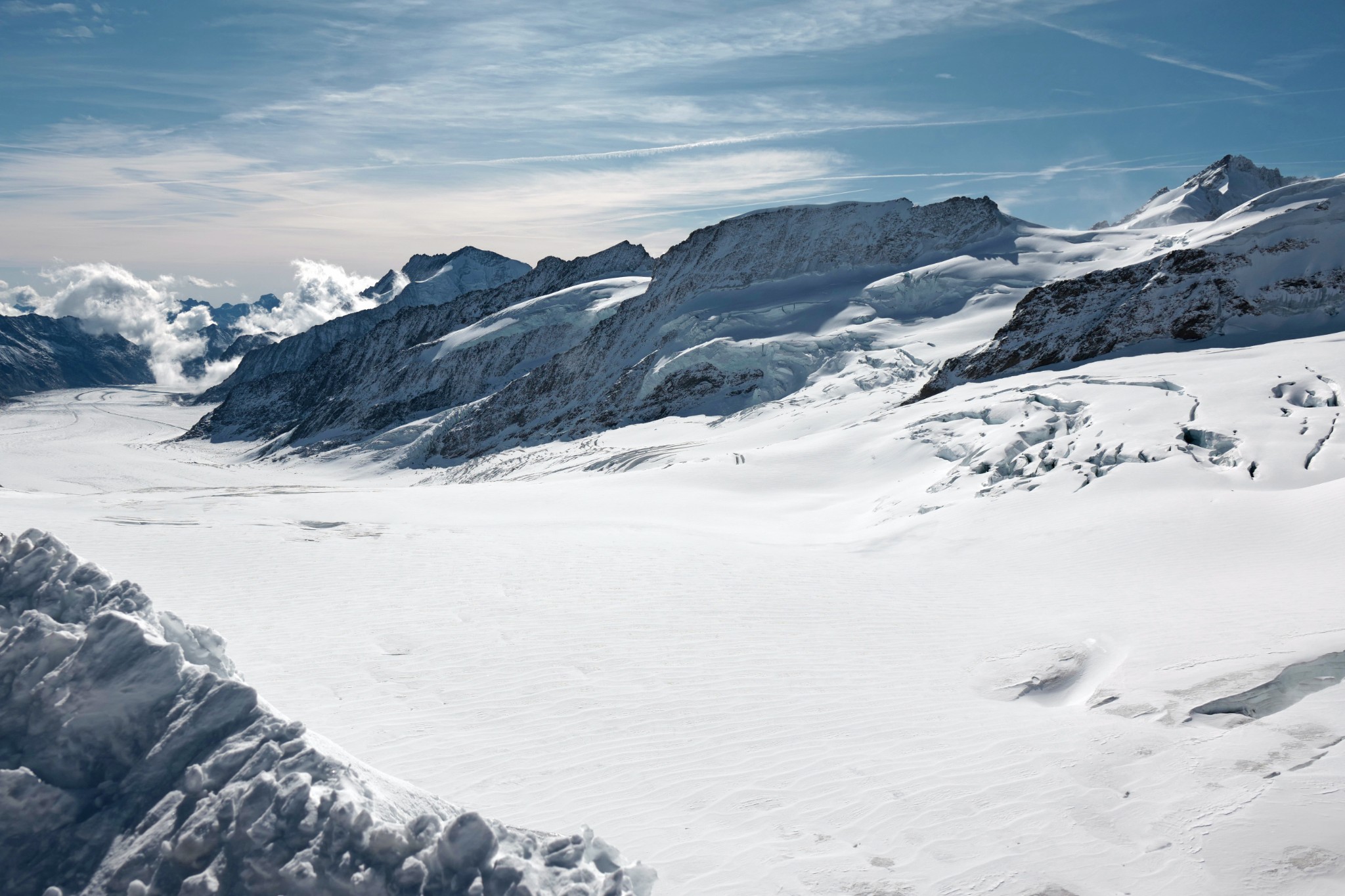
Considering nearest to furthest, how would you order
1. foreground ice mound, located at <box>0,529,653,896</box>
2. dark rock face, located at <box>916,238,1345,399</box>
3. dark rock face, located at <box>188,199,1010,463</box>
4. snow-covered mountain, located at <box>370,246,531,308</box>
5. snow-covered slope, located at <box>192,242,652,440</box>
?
1. foreground ice mound, located at <box>0,529,653,896</box>
2. dark rock face, located at <box>916,238,1345,399</box>
3. dark rock face, located at <box>188,199,1010,463</box>
4. snow-covered slope, located at <box>192,242,652,440</box>
5. snow-covered mountain, located at <box>370,246,531,308</box>

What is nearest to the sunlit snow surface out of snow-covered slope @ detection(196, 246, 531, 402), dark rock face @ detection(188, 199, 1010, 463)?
dark rock face @ detection(188, 199, 1010, 463)

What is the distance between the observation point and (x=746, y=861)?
5.05m

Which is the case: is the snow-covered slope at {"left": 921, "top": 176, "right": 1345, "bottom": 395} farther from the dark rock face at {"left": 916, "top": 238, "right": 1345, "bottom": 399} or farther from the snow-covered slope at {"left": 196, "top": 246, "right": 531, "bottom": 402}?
the snow-covered slope at {"left": 196, "top": 246, "right": 531, "bottom": 402}

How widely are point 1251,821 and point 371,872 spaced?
5408 mm

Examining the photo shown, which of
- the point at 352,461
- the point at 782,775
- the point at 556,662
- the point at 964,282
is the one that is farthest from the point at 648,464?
the point at 352,461

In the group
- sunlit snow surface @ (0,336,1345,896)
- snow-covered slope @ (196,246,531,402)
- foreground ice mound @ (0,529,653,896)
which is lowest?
sunlit snow surface @ (0,336,1345,896)

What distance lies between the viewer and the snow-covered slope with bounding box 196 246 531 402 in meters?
149

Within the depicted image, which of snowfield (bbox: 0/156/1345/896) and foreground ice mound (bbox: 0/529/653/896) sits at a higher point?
foreground ice mound (bbox: 0/529/653/896)

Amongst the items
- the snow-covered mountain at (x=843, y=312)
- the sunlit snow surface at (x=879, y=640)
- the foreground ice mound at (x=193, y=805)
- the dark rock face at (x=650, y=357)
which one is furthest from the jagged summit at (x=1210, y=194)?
the foreground ice mound at (x=193, y=805)

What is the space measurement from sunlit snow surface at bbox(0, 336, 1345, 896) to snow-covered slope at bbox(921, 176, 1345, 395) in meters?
5.36

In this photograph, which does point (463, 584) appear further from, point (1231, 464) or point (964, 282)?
point (964, 282)

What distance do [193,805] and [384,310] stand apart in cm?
15444

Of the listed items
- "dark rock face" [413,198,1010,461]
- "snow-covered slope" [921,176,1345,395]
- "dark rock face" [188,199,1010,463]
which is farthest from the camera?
"dark rock face" [413,198,1010,461]

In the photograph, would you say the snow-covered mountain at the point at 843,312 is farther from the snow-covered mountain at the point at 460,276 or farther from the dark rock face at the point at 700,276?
the snow-covered mountain at the point at 460,276
